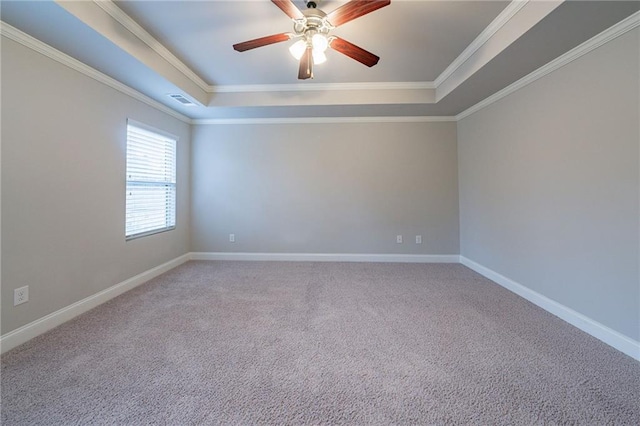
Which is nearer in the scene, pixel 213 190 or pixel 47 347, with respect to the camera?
pixel 47 347

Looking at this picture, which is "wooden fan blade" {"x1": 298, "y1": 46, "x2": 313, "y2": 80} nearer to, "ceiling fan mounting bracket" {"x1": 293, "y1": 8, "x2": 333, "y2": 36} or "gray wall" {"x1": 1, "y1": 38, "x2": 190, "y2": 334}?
"ceiling fan mounting bracket" {"x1": 293, "y1": 8, "x2": 333, "y2": 36}

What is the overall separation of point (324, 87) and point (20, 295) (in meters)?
3.60

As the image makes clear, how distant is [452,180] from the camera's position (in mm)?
3980

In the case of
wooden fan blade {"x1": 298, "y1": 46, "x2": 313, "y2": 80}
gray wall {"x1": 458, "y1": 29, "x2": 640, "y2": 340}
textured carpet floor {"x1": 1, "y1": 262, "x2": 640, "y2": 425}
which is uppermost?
wooden fan blade {"x1": 298, "y1": 46, "x2": 313, "y2": 80}

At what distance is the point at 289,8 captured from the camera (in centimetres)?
163

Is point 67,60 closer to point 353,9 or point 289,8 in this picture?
point 289,8

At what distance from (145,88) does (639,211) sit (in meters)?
4.64

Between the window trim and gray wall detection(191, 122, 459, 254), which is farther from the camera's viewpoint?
gray wall detection(191, 122, 459, 254)

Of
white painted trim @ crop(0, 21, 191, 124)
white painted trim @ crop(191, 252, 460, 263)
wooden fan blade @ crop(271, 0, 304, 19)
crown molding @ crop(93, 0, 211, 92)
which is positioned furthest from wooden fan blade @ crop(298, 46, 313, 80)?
white painted trim @ crop(191, 252, 460, 263)

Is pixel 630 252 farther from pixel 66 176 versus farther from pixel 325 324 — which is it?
pixel 66 176

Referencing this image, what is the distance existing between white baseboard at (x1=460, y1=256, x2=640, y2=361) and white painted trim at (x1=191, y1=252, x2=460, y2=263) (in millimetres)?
915

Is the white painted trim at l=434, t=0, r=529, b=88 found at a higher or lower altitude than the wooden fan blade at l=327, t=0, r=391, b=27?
higher

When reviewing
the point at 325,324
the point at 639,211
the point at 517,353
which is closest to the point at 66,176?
the point at 325,324

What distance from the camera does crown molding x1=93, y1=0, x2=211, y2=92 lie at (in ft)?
6.26
